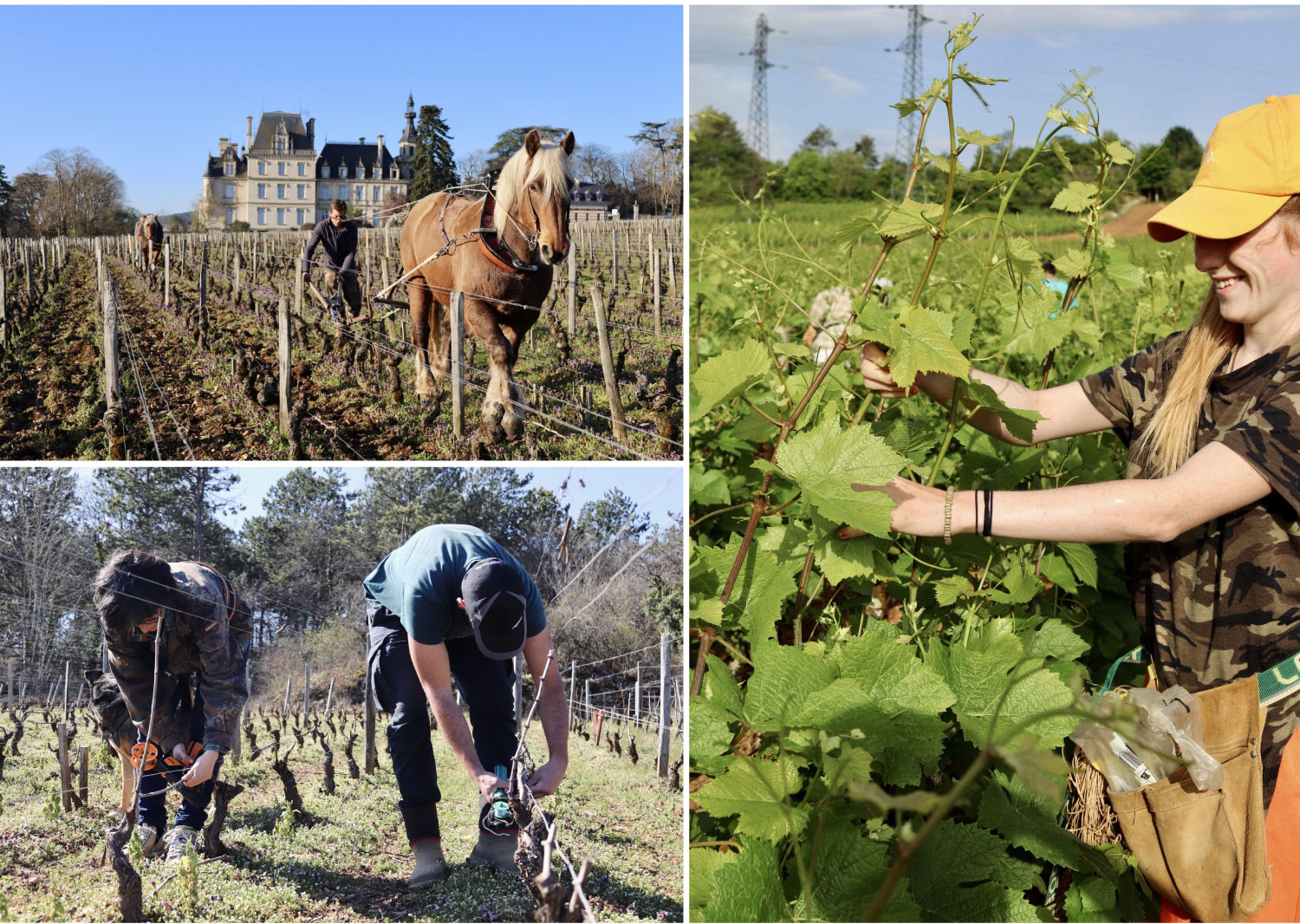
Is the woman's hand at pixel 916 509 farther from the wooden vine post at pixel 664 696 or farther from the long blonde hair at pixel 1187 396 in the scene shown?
the wooden vine post at pixel 664 696

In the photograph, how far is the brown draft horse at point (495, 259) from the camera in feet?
7.72

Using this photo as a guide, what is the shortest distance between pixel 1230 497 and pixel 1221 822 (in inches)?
21.3

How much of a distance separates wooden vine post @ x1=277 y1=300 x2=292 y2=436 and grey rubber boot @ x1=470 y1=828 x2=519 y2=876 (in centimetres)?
54

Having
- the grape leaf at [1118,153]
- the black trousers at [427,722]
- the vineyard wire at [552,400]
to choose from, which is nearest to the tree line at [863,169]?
the grape leaf at [1118,153]

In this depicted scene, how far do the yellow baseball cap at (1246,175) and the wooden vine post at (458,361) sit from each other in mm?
1506

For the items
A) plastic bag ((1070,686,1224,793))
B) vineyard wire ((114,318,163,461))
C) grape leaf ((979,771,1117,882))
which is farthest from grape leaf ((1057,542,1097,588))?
vineyard wire ((114,318,163,461))

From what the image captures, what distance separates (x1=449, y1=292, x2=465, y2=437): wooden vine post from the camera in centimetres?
221

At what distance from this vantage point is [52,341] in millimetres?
2473

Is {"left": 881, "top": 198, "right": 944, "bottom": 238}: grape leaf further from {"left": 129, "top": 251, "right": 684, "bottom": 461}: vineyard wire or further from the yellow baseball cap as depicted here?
{"left": 129, "top": 251, "right": 684, "bottom": 461}: vineyard wire

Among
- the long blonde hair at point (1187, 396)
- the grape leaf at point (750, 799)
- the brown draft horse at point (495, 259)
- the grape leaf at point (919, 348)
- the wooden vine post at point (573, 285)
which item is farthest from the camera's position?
the wooden vine post at point (573, 285)

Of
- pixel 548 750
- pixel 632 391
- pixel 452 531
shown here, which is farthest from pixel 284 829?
pixel 632 391

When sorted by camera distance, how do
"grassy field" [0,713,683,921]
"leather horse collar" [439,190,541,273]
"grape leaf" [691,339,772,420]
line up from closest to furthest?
"grape leaf" [691,339,772,420], "grassy field" [0,713,683,921], "leather horse collar" [439,190,541,273]

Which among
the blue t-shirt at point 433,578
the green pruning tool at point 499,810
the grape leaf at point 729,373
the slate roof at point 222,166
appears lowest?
the green pruning tool at point 499,810

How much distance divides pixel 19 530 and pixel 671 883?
159cm
